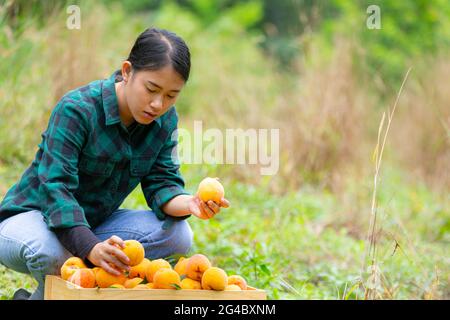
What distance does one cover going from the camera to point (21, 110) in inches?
188

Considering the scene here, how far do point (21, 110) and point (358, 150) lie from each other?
129 inches

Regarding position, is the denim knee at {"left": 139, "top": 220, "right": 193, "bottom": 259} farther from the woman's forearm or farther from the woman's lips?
the woman's lips

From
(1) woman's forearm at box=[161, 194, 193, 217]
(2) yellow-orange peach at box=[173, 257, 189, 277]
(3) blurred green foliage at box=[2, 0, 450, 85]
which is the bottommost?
(2) yellow-orange peach at box=[173, 257, 189, 277]

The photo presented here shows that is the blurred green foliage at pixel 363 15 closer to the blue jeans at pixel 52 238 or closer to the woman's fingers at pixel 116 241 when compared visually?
the blue jeans at pixel 52 238

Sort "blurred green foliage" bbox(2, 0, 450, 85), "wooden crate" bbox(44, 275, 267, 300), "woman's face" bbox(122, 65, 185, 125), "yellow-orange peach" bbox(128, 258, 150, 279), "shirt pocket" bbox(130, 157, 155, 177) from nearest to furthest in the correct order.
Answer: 1. "wooden crate" bbox(44, 275, 267, 300)
2. "yellow-orange peach" bbox(128, 258, 150, 279)
3. "woman's face" bbox(122, 65, 185, 125)
4. "shirt pocket" bbox(130, 157, 155, 177)
5. "blurred green foliage" bbox(2, 0, 450, 85)

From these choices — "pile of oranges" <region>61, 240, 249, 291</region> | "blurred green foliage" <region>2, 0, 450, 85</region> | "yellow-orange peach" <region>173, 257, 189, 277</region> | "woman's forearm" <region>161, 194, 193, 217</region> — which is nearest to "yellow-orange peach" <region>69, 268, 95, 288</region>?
"pile of oranges" <region>61, 240, 249, 291</region>

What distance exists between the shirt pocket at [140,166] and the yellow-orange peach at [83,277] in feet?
2.03

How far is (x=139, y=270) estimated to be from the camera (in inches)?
88.8

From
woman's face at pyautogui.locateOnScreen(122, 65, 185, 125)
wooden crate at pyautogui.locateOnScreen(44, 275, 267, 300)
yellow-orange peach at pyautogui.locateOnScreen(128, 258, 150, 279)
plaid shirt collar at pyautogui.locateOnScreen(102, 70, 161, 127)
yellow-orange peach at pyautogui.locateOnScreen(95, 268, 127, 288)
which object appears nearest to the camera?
wooden crate at pyautogui.locateOnScreen(44, 275, 267, 300)

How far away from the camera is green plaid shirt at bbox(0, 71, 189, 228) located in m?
2.33

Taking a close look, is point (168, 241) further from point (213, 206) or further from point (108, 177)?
point (213, 206)

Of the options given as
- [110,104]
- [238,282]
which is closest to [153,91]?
[110,104]

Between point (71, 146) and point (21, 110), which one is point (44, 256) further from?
point (21, 110)

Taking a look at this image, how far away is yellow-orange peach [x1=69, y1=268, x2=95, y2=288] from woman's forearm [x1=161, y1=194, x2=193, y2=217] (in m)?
0.55
